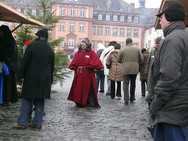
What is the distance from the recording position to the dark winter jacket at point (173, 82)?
336cm

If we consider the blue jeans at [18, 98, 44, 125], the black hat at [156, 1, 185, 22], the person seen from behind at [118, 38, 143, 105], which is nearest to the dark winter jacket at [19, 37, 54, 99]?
the blue jeans at [18, 98, 44, 125]

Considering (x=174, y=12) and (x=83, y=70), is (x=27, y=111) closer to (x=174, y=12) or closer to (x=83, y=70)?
(x=83, y=70)

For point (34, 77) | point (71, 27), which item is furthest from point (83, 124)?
point (71, 27)

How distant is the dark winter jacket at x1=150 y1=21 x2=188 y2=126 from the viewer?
3363 millimetres

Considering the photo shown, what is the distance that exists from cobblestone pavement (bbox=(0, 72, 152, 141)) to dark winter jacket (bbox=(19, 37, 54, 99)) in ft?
2.13

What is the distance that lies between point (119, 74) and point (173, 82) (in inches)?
363

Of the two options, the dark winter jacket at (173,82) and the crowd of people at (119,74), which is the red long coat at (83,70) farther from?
the dark winter jacket at (173,82)

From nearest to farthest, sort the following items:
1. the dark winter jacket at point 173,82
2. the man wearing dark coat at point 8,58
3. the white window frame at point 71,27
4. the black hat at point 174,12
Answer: the dark winter jacket at point 173,82, the black hat at point 174,12, the man wearing dark coat at point 8,58, the white window frame at point 71,27

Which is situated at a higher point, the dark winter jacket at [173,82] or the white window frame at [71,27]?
the white window frame at [71,27]

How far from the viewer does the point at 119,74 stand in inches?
495

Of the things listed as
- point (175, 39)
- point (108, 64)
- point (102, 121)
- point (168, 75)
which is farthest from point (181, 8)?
point (108, 64)

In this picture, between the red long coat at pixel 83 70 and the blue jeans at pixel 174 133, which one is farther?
the red long coat at pixel 83 70

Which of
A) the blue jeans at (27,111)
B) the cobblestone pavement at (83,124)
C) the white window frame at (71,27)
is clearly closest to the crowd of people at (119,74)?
the blue jeans at (27,111)

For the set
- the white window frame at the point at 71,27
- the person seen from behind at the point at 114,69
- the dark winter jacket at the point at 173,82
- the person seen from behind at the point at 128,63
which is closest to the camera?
the dark winter jacket at the point at 173,82
